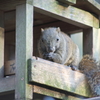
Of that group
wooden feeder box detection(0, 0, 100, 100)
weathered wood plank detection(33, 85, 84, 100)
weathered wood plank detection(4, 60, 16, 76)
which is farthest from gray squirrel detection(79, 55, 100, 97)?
weathered wood plank detection(4, 60, 16, 76)

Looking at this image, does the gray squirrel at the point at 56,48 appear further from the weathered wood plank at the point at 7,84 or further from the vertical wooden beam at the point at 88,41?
the weathered wood plank at the point at 7,84

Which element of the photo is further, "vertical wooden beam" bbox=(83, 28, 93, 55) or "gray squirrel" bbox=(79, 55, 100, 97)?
"vertical wooden beam" bbox=(83, 28, 93, 55)

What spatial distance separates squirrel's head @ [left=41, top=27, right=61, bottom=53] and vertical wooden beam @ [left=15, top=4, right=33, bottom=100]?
1.88 feet

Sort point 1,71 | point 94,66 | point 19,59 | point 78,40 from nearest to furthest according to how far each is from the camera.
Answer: point 19,59, point 1,71, point 94,66, point 78,40

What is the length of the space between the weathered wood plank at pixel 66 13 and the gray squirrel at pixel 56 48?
0.25 meters

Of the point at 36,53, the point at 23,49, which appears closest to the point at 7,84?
the point at 23,49

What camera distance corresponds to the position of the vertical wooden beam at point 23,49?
5863 mm

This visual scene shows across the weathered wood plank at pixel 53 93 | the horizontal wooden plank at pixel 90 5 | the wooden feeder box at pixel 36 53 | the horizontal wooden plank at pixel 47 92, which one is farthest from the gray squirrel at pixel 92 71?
the horizontal wooden plank at pixel 90 5

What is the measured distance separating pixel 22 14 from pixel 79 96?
4.78 ft

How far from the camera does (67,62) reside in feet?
23.3

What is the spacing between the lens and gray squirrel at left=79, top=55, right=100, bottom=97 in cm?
673

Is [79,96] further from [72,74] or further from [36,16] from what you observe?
[36,16]

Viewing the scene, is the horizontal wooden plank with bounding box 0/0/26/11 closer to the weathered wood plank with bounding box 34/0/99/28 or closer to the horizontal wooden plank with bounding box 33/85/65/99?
the weathered wood plank with bounding box 34/0/99/28

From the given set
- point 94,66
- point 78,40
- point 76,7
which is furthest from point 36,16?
point 78,40
